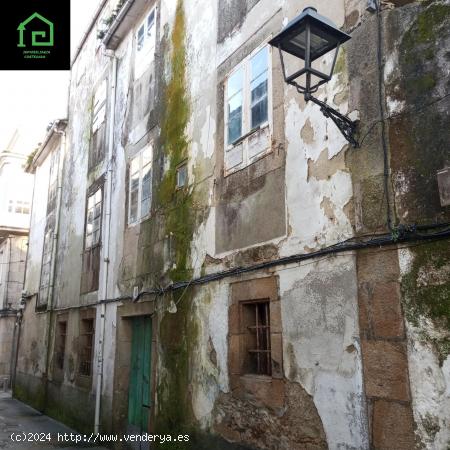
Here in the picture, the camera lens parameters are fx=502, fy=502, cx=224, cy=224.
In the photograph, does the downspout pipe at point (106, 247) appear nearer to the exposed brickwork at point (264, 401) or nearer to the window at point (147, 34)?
the window at point (147, 34)

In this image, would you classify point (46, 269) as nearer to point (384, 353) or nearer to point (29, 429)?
point (29, 429)

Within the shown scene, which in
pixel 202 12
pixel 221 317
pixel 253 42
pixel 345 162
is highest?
pixel 202 12

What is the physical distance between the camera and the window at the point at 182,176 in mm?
7470

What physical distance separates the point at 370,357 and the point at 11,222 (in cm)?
2048

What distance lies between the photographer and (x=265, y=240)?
218 inches

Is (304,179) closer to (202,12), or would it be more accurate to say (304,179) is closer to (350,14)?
(350,14)

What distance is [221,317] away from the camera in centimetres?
609

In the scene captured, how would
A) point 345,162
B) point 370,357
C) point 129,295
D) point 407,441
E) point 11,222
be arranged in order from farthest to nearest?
point 11,222
point 129,295
point 345,162
point 370,357
point 407,441

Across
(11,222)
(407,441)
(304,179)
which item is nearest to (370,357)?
(407,441)

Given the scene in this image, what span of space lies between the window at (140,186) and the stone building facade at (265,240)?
0.05 metres

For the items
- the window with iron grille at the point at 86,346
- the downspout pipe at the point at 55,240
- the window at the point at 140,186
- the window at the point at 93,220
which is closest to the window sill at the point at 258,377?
the window at the point at 140,186

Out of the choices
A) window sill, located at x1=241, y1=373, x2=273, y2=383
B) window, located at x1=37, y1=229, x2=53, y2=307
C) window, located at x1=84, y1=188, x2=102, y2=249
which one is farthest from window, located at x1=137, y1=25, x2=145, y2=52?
window sill, located at x1=241, y1=373, x2=273, y2=383

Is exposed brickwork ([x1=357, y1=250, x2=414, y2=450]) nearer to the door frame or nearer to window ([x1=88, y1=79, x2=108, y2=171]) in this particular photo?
the door frame

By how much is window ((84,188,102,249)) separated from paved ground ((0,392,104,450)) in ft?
12.8
